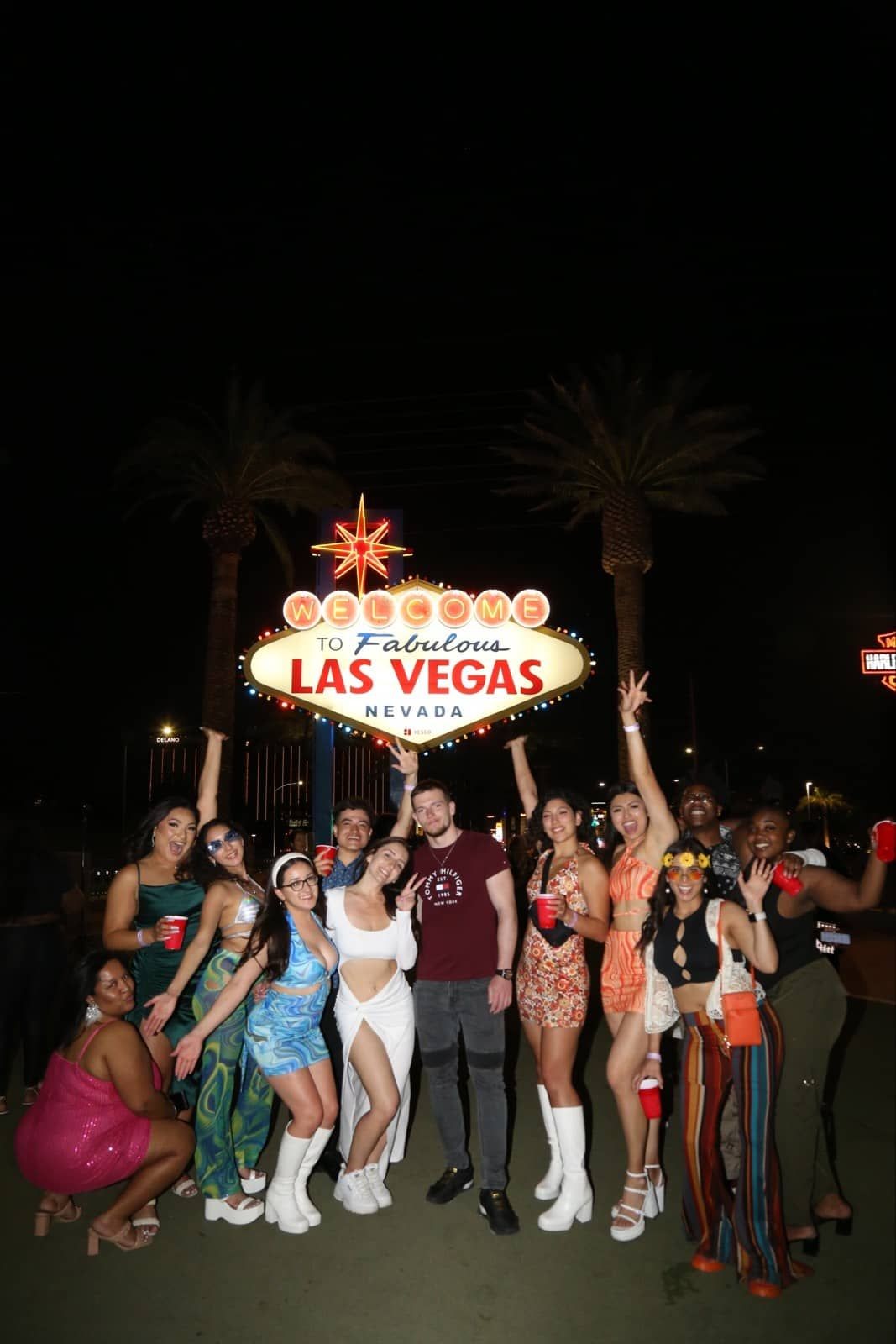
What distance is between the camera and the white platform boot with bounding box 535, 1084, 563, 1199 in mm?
4793

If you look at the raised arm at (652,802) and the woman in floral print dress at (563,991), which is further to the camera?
the raised arm at (652,802)

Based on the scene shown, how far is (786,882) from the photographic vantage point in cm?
432

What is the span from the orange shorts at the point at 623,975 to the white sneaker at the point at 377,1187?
1.50 metres

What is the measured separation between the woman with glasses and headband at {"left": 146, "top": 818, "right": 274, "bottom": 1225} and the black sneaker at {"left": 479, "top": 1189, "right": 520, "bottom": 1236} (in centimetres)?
114

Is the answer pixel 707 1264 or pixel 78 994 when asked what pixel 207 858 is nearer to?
pixel 78 994

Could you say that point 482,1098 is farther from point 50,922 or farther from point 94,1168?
point 50,922

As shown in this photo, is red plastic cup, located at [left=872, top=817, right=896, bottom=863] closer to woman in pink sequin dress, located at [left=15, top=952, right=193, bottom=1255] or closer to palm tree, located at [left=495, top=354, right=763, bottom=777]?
woman in pink sequin dress, located at [left=15, top=952, right=193, bottom=1255]

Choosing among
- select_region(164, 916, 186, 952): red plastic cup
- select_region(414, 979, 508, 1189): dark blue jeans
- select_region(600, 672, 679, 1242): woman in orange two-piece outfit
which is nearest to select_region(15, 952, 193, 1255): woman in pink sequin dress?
select_region(164, 916, 186, 952): red plastic cup

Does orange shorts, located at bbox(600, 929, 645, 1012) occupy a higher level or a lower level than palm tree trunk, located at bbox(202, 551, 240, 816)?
lower

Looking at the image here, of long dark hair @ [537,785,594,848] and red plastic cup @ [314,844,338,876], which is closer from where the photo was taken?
long dark hair @ [537,785,594,848]

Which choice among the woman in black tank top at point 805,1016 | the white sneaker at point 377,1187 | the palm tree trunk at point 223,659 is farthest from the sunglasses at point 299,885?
the palm tree trunk at point 223,659

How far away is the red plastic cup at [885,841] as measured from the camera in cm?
413

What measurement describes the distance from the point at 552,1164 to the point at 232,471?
52.1 ft

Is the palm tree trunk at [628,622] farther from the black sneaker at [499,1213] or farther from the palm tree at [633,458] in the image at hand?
the black sneaker at [499,1213]
